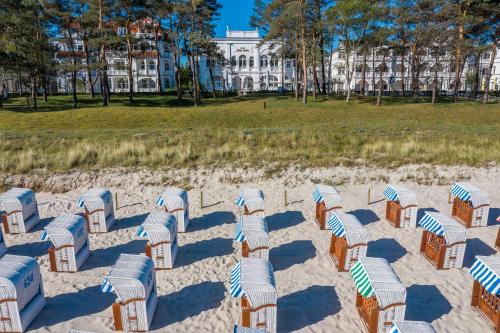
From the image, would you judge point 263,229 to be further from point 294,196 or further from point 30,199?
point 30,199

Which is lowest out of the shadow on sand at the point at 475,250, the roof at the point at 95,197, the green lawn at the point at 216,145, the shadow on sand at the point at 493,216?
the shadow on sand at the point at 475,250

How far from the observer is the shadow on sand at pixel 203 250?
10297mm

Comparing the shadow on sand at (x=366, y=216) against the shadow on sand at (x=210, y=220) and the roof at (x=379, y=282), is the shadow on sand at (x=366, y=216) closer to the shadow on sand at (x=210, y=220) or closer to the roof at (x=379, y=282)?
the shadow on sand at (x=210, y=220)

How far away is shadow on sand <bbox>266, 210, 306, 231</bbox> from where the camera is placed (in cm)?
1268

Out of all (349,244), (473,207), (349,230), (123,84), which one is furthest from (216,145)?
(123,84)

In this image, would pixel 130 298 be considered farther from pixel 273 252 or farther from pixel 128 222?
pixel 128 222

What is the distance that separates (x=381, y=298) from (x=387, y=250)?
4.12 meters

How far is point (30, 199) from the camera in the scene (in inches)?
488

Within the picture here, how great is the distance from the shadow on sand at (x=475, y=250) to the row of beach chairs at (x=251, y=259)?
0.94m

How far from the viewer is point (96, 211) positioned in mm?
11781

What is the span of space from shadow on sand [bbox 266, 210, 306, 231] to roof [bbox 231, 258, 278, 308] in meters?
4.74

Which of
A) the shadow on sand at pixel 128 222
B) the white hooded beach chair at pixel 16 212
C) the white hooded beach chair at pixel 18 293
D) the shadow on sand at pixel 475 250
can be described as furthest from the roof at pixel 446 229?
the white hooded beach chair at pixel 16 212

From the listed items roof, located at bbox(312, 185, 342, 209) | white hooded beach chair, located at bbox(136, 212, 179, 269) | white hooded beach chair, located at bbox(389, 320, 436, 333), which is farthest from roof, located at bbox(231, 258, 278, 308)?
roof, located at bbox(312, 185, 342, 209)

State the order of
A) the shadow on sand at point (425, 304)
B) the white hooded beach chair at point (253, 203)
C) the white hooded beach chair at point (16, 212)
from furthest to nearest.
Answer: the white hooded beach chair at point (253, 203) → the white hooded beach chair at point (16, 212) → the shadow on sand at point (425, 304)
